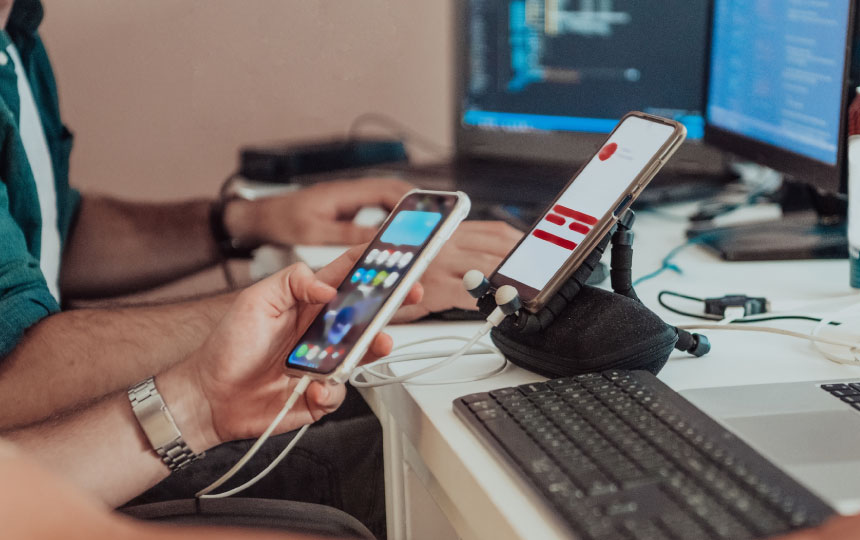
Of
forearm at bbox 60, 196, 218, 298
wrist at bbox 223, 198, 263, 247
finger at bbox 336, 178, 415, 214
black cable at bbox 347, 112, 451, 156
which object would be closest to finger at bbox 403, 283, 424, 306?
finger at bbox 336, 178, 415, 214

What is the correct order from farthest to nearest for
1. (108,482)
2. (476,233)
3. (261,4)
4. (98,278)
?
(261,4)
(98,278)
(476,233)
(108,482)

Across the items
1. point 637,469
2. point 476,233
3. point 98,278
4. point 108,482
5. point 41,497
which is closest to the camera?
point 41,497

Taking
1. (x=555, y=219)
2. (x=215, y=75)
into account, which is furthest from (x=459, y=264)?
(x=215, y=75)

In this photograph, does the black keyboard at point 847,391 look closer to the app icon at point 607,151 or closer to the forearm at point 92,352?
the app icon at point 607,151

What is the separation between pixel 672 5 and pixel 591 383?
0.90 metres

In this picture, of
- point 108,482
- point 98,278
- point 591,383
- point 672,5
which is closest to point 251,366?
point 108,482

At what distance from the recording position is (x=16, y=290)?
3.04ft

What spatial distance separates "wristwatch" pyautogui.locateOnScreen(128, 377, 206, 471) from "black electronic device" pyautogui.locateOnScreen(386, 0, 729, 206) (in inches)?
26.7

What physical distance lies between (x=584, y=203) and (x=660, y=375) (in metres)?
A: 0.15

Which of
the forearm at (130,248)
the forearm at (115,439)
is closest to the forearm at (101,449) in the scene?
the forearm at (115,439)

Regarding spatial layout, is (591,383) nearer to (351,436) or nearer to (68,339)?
(351,436)

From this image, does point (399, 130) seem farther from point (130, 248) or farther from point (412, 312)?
point (412, 312)

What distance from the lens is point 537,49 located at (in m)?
1.51

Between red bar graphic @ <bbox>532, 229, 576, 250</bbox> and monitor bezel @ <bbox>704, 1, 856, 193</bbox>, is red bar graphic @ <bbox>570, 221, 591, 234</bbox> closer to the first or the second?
red bar graphic @ <bbox>532, 229, 576, 250</bbox>
